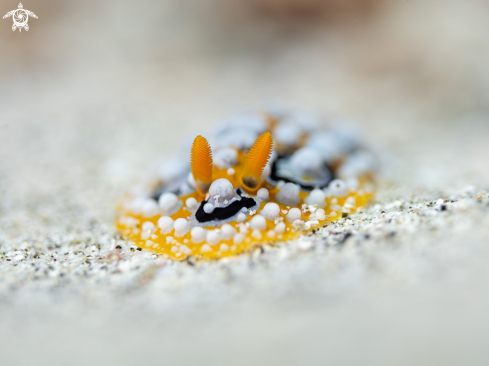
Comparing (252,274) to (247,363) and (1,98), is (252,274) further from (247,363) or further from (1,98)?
(1,98)

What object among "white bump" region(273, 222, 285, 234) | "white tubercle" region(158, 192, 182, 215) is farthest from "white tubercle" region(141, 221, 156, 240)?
"white bump" region(273, 222, 285, 234)

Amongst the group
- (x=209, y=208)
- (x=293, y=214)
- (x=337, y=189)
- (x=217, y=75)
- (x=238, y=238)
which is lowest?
(x=238, y=238)

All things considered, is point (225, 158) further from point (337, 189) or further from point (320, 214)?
point (337, 189)

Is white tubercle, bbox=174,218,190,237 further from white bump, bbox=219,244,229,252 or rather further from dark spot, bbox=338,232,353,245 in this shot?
dark spot, bbox=338,232,353,245

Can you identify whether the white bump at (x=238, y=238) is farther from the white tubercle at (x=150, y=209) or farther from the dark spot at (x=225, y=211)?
the white tubercle at (x=150, y=209)

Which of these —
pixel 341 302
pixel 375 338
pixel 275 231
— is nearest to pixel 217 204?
pixel 275 231

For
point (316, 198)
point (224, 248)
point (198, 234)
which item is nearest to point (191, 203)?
point (198, 234)
